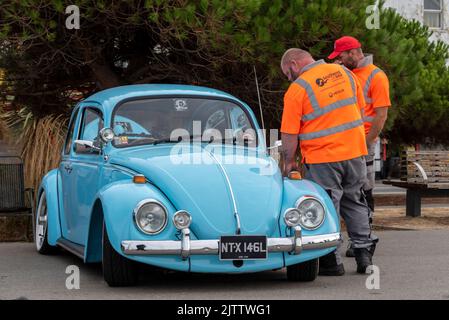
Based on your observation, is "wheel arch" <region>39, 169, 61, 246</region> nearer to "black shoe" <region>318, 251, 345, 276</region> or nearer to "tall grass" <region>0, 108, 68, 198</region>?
"tall grass" <region>0, 108, 68, 198</region>

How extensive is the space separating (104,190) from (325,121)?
1.96 metres

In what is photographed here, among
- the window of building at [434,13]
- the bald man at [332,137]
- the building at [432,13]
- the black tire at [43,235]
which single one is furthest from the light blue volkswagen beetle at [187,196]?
the window of building at [434,13]

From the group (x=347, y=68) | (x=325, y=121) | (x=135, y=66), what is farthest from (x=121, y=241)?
(x=135, y=66)

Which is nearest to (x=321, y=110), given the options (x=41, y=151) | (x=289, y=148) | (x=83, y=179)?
(x=289, y=148)

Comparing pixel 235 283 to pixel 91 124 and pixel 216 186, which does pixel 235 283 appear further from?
pixel 91 124

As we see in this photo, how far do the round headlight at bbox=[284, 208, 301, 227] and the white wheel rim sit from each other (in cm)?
359

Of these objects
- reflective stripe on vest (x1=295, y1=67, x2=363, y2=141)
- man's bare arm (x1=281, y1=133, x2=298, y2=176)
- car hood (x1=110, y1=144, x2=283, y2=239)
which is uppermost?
reflective stripe on vest (x1=295, y1=67, x2=363, y2=141)

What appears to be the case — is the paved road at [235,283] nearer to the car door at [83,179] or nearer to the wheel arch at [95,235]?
the wheel arch at [95,235]

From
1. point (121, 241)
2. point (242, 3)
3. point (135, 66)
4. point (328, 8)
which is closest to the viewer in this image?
point (121, 241)

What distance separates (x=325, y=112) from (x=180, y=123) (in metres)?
1.30

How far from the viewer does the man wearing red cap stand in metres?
9.09

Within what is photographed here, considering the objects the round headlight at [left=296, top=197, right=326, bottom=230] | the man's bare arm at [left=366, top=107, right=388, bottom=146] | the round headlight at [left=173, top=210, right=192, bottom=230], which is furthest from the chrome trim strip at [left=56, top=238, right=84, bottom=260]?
the man's bare arm at [left=366, top=107, right=388, bottom=146]

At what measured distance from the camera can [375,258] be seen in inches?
381
